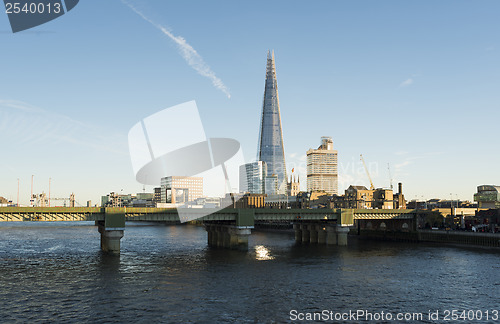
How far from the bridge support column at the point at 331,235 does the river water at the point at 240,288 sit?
38767 millimetres

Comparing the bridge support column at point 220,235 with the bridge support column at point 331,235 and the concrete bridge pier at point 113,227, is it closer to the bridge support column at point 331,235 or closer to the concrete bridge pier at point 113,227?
the concrete bridge pier at point 113,227

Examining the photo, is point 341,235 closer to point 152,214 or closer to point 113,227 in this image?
point 152,214

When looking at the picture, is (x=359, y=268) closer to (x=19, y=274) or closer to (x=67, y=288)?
(x=67, y=288)

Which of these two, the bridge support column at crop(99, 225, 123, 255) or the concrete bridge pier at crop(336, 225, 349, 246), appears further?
the concrete bridge pier at crop(336, 225, 349, 246)

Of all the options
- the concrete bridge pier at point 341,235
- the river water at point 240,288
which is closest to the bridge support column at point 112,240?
the river water at point 240,288

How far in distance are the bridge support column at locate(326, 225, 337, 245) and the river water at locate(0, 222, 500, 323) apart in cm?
3877

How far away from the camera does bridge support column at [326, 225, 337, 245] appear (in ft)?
479

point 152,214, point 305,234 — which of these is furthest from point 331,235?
point 152,214

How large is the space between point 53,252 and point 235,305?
8311cm

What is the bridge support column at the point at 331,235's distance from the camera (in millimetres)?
145925

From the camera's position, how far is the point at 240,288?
67562 mm

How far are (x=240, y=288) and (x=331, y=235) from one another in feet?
281

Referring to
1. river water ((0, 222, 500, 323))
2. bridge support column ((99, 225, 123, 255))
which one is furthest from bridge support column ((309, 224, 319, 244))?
bridge support column ((99, 225, 123, 255))

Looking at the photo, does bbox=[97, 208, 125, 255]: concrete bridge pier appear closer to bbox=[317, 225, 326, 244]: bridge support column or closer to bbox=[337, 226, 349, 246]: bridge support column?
bbox=[337, 226, 349, 246]: bridge support column
